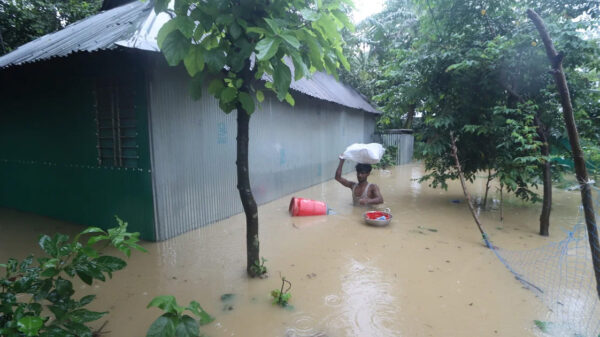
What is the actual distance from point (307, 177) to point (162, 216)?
498 centimetres

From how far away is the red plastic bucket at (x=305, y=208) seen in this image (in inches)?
235

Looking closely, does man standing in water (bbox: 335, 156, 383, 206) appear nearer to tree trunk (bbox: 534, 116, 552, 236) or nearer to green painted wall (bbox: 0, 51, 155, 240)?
tree trunk (bbox: 534, 116, 552, 236)

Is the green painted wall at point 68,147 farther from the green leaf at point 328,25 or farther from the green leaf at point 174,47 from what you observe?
the green leaf at point 328,25

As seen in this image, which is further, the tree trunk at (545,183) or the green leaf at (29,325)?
the tree trunk at (545,183)

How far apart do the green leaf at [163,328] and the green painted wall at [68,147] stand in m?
2.65

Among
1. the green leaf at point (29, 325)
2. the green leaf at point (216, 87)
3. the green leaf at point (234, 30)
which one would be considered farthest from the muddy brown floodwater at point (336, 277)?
the green leaf at point (234, 30)

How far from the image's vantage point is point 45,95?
207 inches

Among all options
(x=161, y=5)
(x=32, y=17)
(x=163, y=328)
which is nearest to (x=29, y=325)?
(x=163, y=328)

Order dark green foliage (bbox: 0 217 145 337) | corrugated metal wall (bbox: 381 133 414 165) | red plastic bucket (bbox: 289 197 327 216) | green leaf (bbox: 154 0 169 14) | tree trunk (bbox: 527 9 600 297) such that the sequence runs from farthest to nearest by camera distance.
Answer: corrugated metal wall (bbox: 381 133 414 165)
red plastic bucket (bbox: 289 197 327 216)
green leaf (bbox: 154 0 169 14)
tree trunk (bbox: 527 9 600 297)
dark green foliage (bbox: 0 217 145 337)

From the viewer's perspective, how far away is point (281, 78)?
2.25 metres

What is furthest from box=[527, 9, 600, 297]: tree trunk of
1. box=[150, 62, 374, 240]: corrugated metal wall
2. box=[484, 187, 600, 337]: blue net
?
box=[150, 62, 374, 240]: corrugated metal wall

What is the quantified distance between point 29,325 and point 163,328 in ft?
2.44

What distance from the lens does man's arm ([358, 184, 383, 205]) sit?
626 cm

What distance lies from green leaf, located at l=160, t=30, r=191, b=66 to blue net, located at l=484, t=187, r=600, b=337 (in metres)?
3.68
